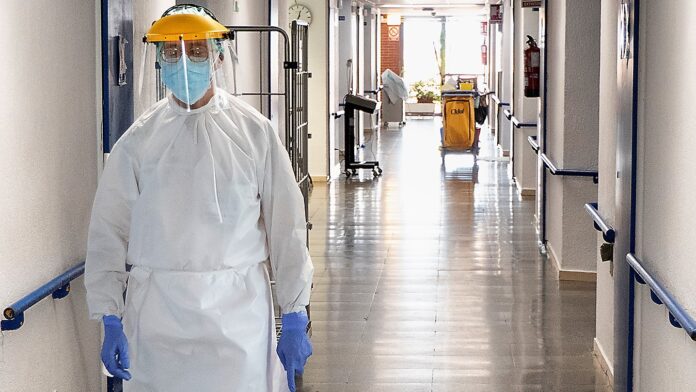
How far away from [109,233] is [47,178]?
0.75 metres

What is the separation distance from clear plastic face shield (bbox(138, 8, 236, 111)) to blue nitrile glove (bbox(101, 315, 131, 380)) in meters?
0.64

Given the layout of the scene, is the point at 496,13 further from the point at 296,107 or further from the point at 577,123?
the point at 296,107

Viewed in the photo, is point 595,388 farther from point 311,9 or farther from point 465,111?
point 465,111

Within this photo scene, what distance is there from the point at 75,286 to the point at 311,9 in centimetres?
998

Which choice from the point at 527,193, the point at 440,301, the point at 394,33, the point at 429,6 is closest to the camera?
the point at 440,301

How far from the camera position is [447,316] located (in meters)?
6.86

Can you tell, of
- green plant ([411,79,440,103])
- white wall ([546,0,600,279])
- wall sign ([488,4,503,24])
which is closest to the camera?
white wall ([546,0,600,279])

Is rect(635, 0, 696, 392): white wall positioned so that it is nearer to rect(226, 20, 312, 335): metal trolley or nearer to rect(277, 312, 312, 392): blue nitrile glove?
rect(277, 312, 312, 392): blue nitrile glove

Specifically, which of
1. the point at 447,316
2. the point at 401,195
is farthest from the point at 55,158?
the point at 401,195

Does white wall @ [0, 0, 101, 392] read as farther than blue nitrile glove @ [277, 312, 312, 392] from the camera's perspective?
Yes

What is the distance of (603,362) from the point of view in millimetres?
5676

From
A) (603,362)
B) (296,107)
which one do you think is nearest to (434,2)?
(296,107)

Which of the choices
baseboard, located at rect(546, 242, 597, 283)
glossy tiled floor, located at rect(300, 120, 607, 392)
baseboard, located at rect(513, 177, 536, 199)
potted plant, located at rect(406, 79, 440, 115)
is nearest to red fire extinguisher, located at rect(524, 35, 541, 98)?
glossy tiled floor, located at rect(300, 120, 607, 392)

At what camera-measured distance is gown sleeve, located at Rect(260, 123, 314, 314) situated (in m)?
3.23
